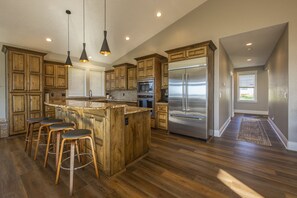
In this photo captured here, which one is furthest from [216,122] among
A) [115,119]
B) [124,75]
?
[124,75]

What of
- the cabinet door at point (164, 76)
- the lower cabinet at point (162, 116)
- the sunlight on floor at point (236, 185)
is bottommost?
the sunlight on floor at point (236, 185)

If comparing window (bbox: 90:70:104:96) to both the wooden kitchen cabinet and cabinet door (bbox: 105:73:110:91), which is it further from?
the wooden kitchen cabinet

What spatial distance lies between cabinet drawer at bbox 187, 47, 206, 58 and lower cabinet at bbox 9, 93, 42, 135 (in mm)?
4805

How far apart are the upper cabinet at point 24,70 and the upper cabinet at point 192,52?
4235 millimetres

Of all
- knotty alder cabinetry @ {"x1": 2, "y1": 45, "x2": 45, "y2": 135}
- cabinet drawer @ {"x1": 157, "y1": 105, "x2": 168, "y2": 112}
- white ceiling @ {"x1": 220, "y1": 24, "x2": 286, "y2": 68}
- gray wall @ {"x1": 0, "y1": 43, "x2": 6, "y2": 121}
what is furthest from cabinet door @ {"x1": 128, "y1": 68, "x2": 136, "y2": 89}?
gray wall @ {"x1": 0, "y1": 43, "x2": 6, "y2": 121}

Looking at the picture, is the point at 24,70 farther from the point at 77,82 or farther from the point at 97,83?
the point at 97,83

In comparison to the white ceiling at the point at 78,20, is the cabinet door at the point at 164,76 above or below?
below

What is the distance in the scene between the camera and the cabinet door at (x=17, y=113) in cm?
392

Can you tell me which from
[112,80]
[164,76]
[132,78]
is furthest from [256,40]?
[112,80]

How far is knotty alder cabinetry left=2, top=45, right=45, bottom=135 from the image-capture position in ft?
12.8

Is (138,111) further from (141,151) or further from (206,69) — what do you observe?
(206,69)

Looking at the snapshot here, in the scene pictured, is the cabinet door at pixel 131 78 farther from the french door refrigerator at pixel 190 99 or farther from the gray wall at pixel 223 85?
the gray wall at pixel 223 85

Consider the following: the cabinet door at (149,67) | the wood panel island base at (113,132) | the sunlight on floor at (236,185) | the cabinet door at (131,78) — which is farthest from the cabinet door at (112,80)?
the sunlight on floor at (236,185)

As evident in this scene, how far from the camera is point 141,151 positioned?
268 centimetres
